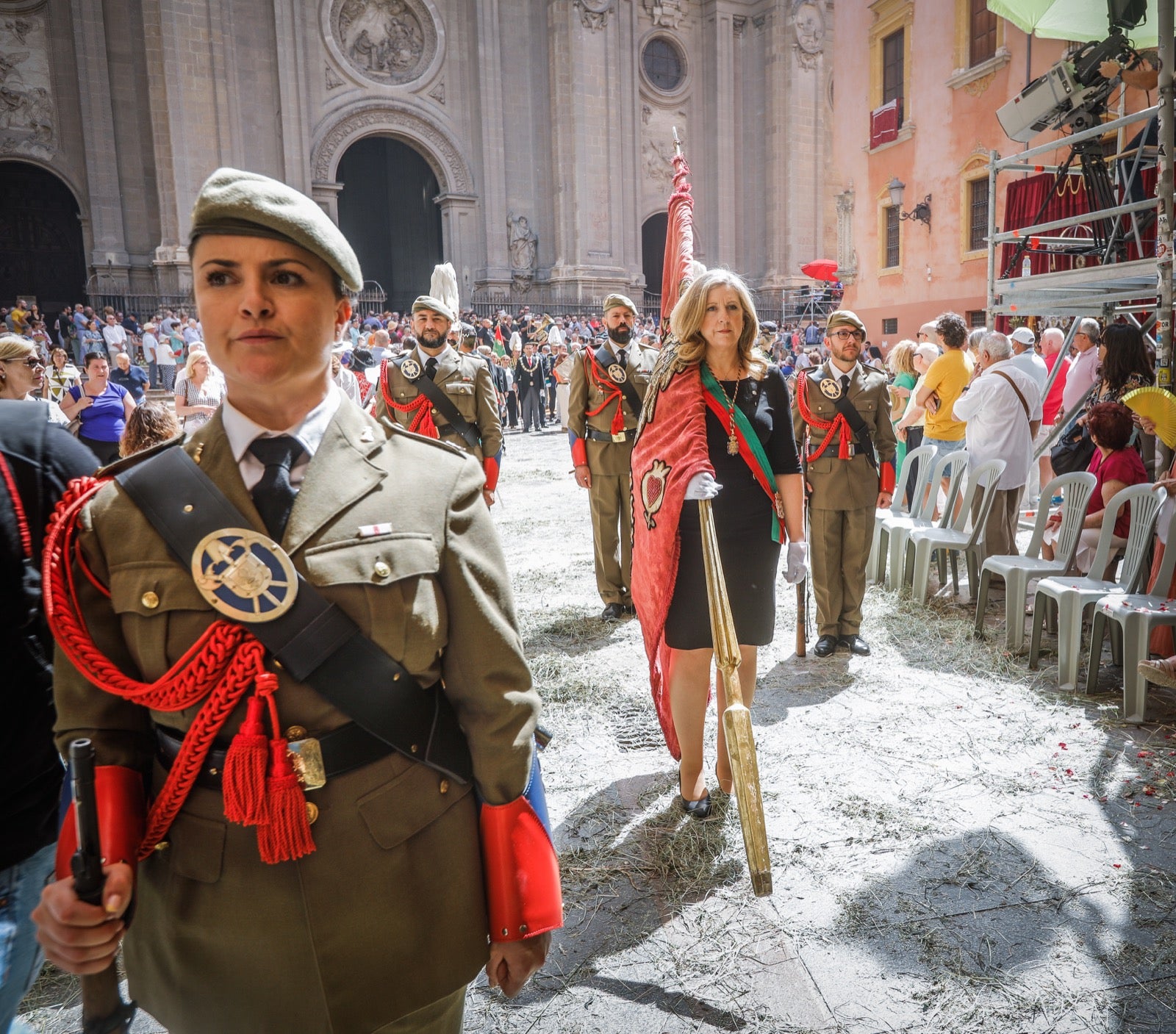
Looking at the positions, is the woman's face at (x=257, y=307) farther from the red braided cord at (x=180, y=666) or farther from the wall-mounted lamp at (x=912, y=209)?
the wall-mounted lamp at (x=912, y=209)

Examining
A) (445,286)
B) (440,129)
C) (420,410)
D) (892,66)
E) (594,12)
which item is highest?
(594,12)

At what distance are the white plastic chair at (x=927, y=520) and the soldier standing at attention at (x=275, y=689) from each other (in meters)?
6.04

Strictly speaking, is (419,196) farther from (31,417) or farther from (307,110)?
(31,417)

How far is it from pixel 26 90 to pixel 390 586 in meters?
26.6

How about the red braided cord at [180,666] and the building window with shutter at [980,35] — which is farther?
the building window with shutter at [980,35]

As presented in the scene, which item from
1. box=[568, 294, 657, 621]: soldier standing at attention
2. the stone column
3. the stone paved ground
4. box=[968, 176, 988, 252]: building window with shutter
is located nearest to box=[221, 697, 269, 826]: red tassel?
the stone paved ground

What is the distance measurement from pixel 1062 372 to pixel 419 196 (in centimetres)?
2410

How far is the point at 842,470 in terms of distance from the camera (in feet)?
18.9

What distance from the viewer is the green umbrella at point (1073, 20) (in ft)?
27.0

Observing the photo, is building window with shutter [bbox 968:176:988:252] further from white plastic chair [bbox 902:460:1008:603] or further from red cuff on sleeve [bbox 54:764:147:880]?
red cuff on sleeve [bbox 54:764:147:880]

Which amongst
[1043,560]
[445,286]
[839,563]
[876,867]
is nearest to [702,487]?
[876,867]

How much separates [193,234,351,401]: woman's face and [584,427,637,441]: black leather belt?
517 centimetres

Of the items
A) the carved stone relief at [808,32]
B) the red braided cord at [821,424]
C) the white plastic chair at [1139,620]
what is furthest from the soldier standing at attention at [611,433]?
the carved stone relief at [808,32]

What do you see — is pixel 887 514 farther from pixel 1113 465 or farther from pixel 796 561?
pixel 796 561
